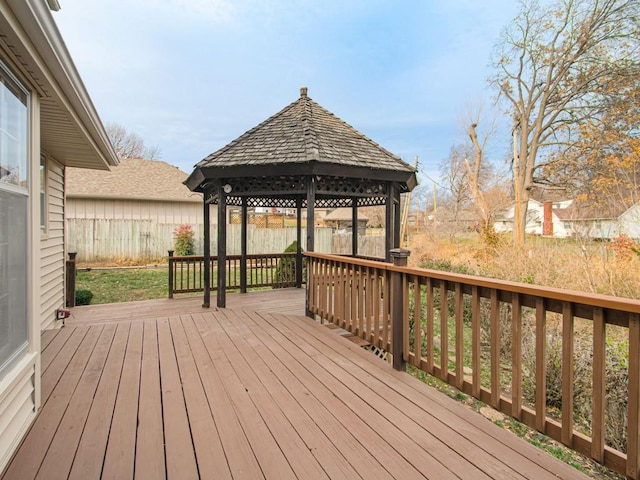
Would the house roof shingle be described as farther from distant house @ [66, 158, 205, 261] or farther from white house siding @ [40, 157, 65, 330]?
distant house @ [66, 158, 205, 261]

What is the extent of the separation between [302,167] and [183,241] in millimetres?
10544

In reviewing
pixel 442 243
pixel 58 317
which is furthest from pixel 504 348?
pixel 442 243

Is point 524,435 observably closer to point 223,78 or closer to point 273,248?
point 273,248

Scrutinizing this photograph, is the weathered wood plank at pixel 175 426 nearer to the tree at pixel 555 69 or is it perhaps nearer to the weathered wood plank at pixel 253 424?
the weathered wood plank at pixel 253 424

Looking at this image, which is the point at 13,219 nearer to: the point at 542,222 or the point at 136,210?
the point at 136,210

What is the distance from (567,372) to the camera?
1698mm

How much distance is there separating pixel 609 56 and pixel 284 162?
15.5 metres

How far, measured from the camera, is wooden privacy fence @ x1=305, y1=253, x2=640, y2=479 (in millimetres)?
1571

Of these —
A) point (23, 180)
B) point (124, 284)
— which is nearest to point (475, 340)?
point (23, 180)

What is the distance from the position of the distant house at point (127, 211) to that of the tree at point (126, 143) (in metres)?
9.18

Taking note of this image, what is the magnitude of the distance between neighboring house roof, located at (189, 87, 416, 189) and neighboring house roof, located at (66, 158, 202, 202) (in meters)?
10.6

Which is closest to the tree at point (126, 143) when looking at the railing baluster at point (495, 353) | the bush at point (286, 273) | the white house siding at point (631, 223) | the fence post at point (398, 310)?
the bush at point (286, 273)

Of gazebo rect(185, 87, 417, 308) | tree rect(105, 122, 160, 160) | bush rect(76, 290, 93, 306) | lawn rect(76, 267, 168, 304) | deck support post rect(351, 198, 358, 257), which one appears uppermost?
tree rect(105, 122, 160, 160)

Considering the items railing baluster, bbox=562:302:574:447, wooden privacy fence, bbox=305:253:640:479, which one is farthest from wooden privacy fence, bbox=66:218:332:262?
railing baluster, bbox=562:302:574:447
